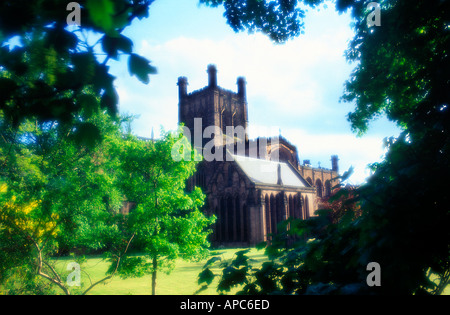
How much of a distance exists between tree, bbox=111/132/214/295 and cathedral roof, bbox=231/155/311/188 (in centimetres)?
1829

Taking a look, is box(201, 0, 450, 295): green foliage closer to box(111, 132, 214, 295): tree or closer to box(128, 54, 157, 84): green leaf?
box(128, 54, 157, 84): green leaf

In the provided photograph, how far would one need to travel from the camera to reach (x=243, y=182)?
29.6 metres

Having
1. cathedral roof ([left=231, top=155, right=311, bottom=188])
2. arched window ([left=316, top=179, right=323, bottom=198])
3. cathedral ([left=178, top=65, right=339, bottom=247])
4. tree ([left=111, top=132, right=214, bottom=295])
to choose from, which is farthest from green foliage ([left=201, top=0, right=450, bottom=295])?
arched window ([left=316, top=179, right=323, bottom=198])

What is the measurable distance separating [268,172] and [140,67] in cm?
3249

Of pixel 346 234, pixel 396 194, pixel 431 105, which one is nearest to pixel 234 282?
pixel 346 234

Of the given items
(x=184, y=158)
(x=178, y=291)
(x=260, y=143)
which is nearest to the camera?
(x=178, y=291)

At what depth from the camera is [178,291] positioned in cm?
1106

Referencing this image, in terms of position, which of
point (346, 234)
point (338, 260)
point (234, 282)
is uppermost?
point (346, 234)

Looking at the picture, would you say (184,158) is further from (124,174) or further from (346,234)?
(346,234)

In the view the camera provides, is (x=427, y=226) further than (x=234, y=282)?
No

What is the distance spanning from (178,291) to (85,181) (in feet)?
31.2

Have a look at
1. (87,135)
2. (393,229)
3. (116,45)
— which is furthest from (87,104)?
(393,229)

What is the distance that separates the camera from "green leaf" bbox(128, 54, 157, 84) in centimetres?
197

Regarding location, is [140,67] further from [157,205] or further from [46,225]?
[46,225]
